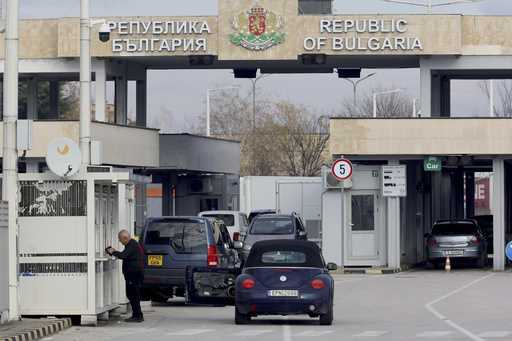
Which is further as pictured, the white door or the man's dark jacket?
the white door

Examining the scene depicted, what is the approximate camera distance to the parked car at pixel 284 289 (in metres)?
23.9

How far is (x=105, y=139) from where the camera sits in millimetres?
46469

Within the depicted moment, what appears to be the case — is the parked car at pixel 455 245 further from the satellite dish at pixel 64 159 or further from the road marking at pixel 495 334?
the satellite dish at pixel 64 159

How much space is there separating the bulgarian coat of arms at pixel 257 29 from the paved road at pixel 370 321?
12.3 m

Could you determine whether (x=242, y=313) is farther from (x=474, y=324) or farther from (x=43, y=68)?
(x=43, y=68)

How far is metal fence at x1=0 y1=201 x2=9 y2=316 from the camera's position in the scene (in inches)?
897

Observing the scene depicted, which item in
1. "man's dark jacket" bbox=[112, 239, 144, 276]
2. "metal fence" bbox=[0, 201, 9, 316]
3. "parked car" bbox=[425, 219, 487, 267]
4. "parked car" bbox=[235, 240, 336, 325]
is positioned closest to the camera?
"metal fence" bbox=[0, 201, 9, 316]

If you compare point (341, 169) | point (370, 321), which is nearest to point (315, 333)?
point (370, 321)

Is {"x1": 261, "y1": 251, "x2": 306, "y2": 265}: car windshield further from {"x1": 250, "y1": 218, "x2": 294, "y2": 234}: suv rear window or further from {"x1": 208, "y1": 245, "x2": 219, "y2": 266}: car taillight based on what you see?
{"x1": 250, "y1": 218, "x2": 294, "y2": 234}: suv rear window

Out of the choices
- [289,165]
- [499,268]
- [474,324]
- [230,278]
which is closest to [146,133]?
[499,268]

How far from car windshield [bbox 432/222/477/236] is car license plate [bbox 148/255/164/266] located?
18.6 meters

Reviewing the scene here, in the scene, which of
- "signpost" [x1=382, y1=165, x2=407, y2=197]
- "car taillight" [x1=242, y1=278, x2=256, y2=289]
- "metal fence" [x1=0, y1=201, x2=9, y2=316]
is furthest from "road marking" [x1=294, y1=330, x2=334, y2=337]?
"signpost" [x1=382, y1=165, x2=407, y2=197]

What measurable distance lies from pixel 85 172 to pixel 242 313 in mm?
3721

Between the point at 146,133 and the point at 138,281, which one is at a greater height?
the point at 146,133
